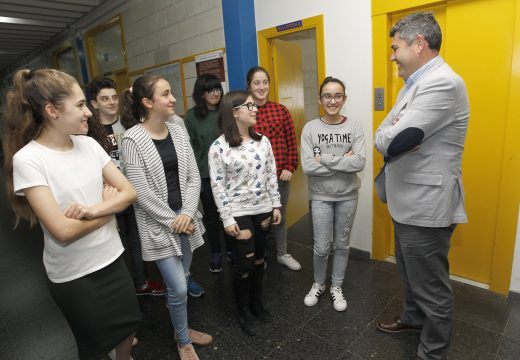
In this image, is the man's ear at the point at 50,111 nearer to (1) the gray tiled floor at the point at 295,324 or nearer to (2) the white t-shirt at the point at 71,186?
(2) the white t-shirt at the point at 71,186

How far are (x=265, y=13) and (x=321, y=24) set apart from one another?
67 centimetres

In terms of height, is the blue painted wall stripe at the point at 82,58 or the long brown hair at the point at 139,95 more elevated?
Answer: the blue painted wall stripe at the point at 82,58

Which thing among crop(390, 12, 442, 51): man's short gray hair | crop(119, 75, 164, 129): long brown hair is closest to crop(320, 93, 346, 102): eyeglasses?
crop(390, 12, 442, 51): man's short gray hair

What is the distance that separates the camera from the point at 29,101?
1.19 metres

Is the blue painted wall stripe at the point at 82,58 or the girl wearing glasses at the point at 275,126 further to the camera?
the blue painted wall stripe at the point at 82,58

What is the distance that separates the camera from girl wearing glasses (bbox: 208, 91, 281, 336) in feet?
6.10

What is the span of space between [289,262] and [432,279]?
1410 millimetres

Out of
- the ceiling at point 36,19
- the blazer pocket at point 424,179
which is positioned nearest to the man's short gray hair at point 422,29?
the blazer pocket at point 424,179

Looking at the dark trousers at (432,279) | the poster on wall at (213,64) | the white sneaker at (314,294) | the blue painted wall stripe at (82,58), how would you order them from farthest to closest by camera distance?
the blue painted wall stripe at (82,58) < the poster on wall at (213,64) < the white sneaker at (314,294) < the dark trousers at (432,279)

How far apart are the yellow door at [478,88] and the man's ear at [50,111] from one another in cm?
211

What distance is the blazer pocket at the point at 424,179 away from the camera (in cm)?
148

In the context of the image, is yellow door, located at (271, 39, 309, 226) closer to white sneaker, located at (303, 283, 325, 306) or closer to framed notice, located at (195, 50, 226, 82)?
framed notice, located at (195, 50, 226, 82)

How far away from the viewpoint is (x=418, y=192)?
5.01 ft

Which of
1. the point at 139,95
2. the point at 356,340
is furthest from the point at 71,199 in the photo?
the point at 356,340
